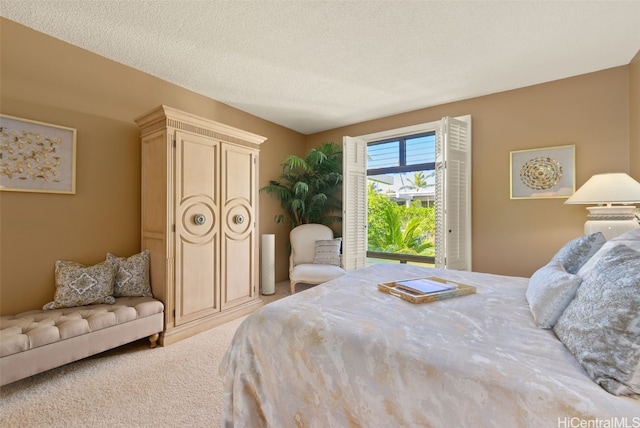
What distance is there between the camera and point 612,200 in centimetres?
219

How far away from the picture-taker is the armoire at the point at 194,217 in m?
2.47

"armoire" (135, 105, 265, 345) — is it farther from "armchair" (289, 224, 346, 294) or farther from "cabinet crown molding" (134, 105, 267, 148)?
"armchair" (289, 224, 346, 294)

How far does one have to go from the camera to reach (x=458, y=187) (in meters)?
3.33

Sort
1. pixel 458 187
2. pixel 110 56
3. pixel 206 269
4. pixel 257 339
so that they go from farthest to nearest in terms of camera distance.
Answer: pixel 458 187 → pixel 206 269 → pixel 110 56 → pixel 257 339

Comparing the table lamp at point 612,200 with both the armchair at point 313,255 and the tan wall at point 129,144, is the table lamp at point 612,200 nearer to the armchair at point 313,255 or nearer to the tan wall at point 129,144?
the tan wall at point 129,144

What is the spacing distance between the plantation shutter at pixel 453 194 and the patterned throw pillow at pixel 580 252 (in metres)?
1.61

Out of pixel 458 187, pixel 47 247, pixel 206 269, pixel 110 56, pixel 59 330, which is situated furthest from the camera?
pixel 458 187

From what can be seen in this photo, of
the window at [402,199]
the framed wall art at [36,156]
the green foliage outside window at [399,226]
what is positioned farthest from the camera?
the green foliage outside window at [399,226]

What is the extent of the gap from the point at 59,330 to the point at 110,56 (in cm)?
239

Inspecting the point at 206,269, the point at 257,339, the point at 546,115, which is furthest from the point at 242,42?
the point at 546,115

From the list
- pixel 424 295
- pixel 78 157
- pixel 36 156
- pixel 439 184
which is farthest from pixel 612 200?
pixel 36 156

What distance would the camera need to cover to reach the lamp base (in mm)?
2262

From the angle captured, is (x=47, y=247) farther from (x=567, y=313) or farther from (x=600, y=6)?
(x=600, y=6)

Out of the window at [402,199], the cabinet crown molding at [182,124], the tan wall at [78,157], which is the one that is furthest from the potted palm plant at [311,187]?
the tan wall at [78,157]
